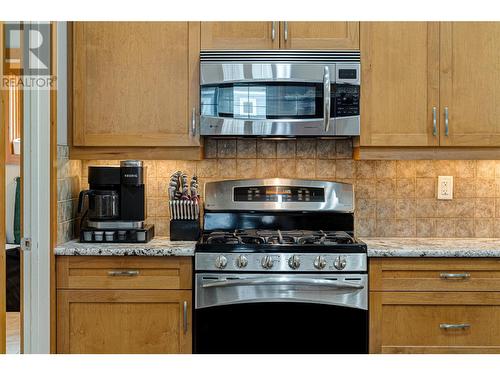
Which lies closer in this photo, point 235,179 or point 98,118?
point 98,118

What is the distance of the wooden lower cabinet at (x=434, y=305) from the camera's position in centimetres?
285

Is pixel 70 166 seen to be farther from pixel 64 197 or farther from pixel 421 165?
pixel 421 165

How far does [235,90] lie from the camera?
308 cm

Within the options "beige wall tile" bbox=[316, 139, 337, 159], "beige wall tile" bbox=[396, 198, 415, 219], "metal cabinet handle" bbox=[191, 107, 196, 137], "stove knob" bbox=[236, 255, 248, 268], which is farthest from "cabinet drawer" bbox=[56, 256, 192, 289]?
"beige wall tile" bbox=[396, 198, 415, 219]

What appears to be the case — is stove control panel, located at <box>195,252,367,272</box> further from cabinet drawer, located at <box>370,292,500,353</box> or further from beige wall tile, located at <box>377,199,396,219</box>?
beige wall tile, located at <box>377,199,396,219</box>

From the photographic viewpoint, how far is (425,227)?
343cm

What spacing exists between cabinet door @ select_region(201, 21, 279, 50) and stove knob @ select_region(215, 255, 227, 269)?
1.05 metres

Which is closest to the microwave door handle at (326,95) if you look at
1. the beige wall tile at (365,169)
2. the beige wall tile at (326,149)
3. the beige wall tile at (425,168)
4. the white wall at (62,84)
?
the beige wall tile at (326,149)

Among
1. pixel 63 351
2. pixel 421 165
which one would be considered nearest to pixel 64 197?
pixel 63 351

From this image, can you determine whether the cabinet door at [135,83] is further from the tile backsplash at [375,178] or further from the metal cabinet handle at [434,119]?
the metal cabinet handle at [434,119]

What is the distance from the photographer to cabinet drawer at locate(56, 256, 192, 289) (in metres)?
2.86

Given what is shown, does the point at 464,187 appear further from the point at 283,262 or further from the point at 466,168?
the point at 283,262

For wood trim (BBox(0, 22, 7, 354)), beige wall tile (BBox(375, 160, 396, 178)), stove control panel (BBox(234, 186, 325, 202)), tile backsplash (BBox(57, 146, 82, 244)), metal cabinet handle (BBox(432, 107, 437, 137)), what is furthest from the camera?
beige wall tile (BBox(375, 160, 396, 178))

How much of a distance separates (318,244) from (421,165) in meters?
0.92
